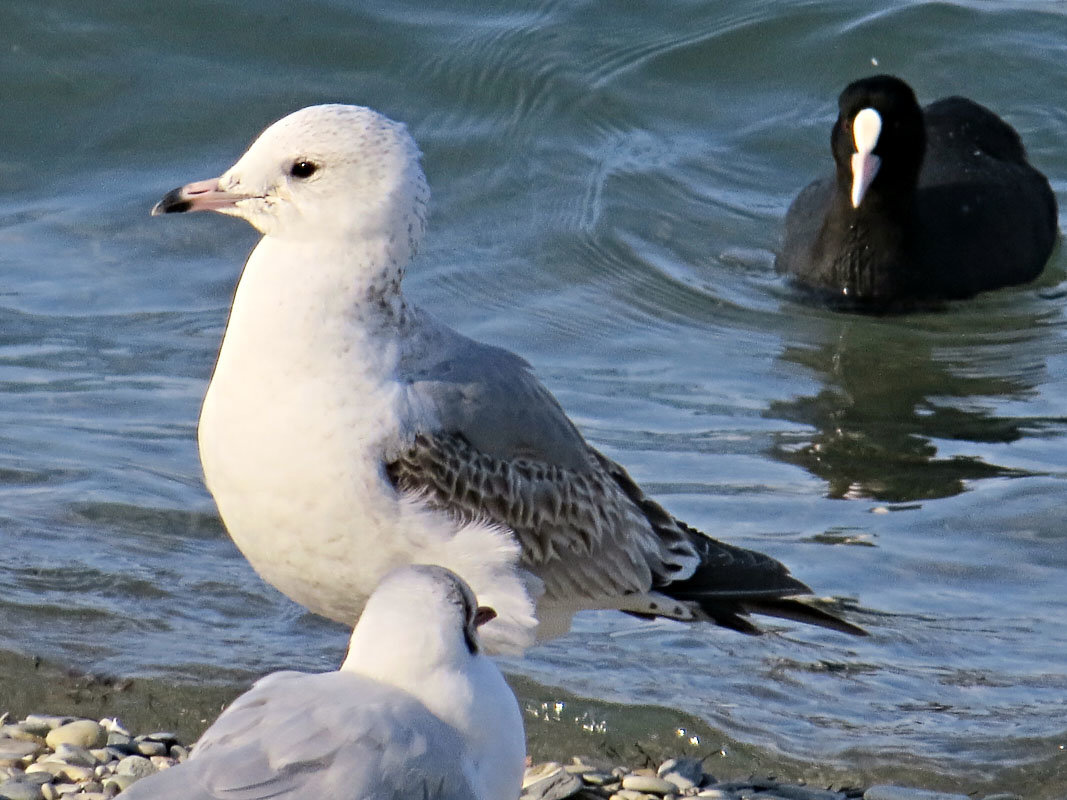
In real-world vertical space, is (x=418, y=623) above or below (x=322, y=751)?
above

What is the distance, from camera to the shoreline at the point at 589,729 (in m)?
5.08

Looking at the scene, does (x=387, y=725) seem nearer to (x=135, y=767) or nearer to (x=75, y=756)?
(x=135, y=767)

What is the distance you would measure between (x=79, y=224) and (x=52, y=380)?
2.25 meters

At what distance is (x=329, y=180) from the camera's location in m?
4.82

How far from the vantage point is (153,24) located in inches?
477

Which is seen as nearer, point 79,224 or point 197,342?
point 197,342

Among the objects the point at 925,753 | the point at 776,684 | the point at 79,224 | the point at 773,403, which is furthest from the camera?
the point at 79,224

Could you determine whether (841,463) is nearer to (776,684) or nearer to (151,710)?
(776,684)

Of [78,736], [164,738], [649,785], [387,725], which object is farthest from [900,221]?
[387,725]

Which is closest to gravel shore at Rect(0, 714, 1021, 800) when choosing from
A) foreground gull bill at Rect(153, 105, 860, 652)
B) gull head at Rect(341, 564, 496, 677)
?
foreground gull bill at Rect(153, 105, 860, 652)

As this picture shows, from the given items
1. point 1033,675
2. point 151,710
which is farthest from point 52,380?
point 1033,675

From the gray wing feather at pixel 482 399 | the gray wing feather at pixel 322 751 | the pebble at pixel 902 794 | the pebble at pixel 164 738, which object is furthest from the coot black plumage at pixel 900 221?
the gray wing feather at pixel 322 751

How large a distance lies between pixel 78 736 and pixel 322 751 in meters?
1.54

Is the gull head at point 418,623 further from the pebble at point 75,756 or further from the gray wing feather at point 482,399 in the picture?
the pebble at point 75,756
